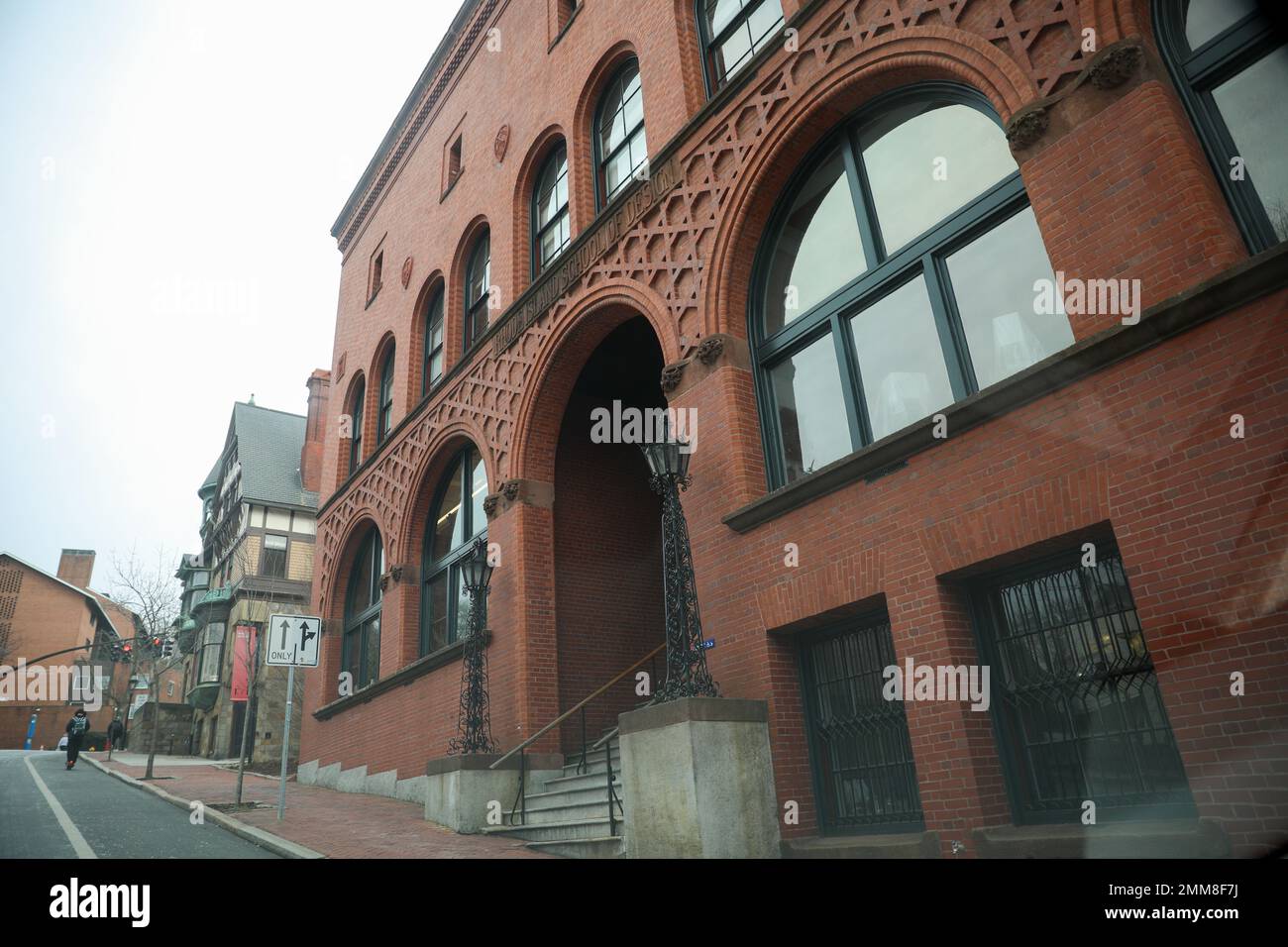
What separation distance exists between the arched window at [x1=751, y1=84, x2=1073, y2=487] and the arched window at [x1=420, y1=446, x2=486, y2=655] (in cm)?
774

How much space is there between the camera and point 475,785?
10609mm

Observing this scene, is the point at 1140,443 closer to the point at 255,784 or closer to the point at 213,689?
the point at 255,784

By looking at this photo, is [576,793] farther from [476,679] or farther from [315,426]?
[315,426]

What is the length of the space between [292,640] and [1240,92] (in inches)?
465

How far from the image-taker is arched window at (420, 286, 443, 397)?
1814cm

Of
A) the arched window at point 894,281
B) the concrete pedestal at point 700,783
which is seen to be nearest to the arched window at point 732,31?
the arched window at point 894,281

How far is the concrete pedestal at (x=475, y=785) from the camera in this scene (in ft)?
34.4

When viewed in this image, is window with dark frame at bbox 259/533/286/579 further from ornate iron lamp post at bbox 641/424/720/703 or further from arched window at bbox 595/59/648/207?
ornate iron lamp post at bbox 641/424/720/703

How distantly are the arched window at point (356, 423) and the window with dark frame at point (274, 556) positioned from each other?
2039 cm

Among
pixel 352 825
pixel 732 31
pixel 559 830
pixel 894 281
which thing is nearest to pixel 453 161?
pixel 732 31

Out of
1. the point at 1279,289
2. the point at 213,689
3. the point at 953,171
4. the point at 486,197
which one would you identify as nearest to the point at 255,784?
the point at 486,197

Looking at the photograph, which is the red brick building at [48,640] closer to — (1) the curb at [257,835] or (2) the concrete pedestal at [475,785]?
(1) the curb at [257,835]
